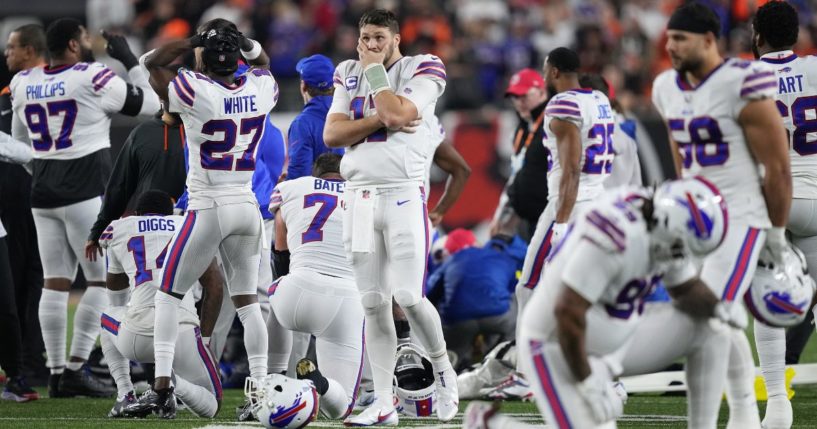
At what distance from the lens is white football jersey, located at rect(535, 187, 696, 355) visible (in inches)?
160

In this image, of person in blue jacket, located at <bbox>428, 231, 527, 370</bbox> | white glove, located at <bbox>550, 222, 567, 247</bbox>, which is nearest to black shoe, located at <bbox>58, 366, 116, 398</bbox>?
person in blue jacket, located at <bbox>428, 231, 527, 370</bbox>

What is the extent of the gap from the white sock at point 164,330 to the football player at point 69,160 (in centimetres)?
146

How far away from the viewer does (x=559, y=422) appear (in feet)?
13.8

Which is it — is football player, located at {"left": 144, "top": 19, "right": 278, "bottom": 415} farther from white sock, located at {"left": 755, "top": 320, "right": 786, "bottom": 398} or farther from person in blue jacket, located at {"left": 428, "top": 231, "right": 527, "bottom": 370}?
white sock, located at {"left": 755, "top": 320, "right": 786, "bottom": 398}

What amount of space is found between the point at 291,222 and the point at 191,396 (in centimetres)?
100

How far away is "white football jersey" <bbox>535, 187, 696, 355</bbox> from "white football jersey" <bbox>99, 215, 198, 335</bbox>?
2926 mm

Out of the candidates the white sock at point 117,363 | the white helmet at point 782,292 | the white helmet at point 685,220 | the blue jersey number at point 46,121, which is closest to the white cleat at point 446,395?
the white helmet at point 782,292

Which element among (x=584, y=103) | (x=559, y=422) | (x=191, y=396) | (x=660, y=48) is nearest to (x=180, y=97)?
(x=191, y=396)

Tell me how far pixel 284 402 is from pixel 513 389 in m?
2.14

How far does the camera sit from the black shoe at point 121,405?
640cm

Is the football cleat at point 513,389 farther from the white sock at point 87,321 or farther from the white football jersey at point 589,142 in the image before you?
the white sock at point 87,321

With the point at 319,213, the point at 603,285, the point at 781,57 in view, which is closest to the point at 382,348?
the point at 319,213

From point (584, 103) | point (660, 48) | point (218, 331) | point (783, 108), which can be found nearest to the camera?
point (783, 108)

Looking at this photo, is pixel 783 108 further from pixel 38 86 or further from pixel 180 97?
pixel 38 86
